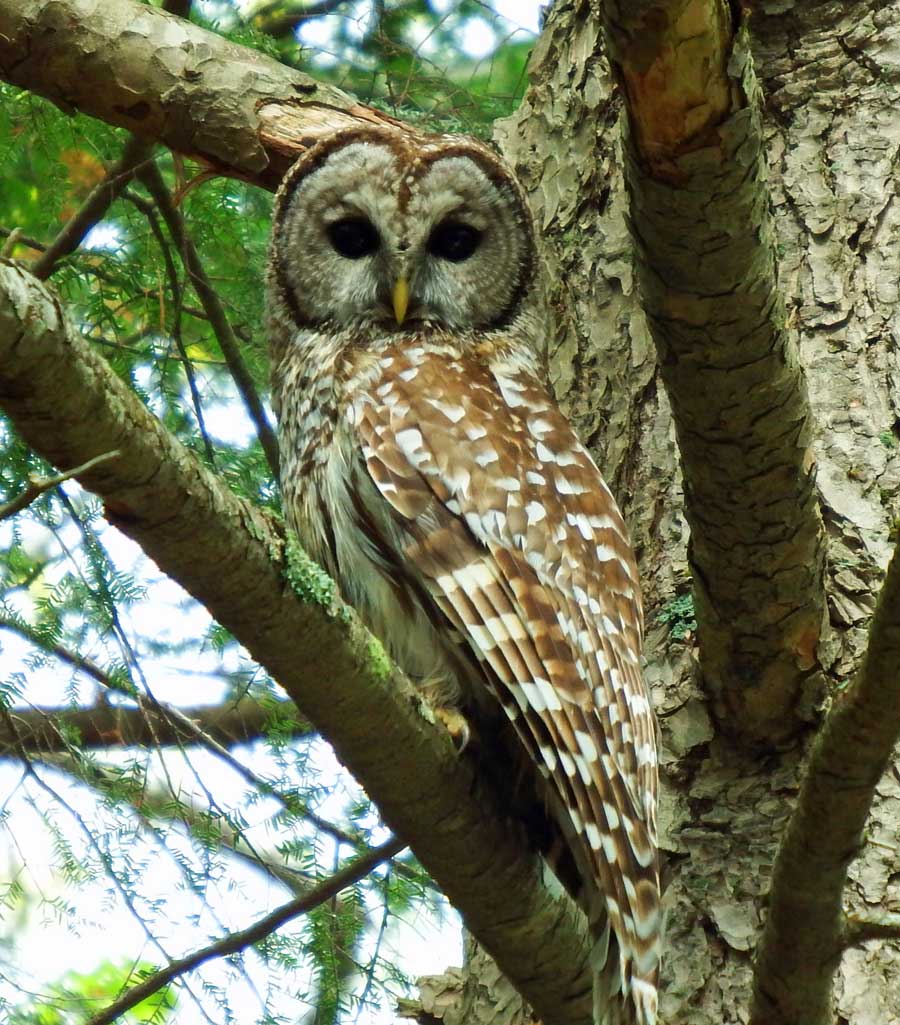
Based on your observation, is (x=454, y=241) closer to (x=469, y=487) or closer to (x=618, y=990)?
(x=469, y=487)

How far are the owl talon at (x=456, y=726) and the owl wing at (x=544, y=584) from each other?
0.10 metres

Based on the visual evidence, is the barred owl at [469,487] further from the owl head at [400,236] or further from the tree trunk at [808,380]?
the tree trunk at [808,380]

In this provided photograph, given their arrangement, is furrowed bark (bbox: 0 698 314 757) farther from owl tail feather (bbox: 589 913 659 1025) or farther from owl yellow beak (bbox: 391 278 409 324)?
owl tail feather (bbox: 589 913 659 1025)

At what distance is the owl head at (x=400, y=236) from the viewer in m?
3.67

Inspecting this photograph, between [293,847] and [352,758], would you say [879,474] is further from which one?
[293,847]

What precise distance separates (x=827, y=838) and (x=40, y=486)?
123 centimetres

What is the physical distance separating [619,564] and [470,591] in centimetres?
38

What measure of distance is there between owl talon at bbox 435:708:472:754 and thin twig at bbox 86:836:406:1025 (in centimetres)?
30

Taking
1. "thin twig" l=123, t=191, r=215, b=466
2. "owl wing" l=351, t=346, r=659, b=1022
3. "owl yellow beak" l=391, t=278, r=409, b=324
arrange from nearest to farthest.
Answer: "owl wing" l=351, t=346, r=659, b=1022 < "owl yellow beak" l=391, t=278, r=409, b=324 < "thin twig" l=123, t=191, r=215, b=466

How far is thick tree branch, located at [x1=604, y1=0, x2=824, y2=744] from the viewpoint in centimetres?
193

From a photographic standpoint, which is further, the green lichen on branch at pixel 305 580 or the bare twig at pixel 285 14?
the bare twig at pixel 285 14

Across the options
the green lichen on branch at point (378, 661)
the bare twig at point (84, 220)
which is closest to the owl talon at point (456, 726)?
the green lichen on branch at point (378, 661)

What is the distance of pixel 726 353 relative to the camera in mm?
2258

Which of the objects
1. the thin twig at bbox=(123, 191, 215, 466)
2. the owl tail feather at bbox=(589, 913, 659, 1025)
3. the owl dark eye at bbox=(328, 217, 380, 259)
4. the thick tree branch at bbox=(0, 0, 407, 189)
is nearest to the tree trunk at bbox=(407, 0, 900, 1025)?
the owl tail feather at bbox=(589, 913, 659, 1025)
